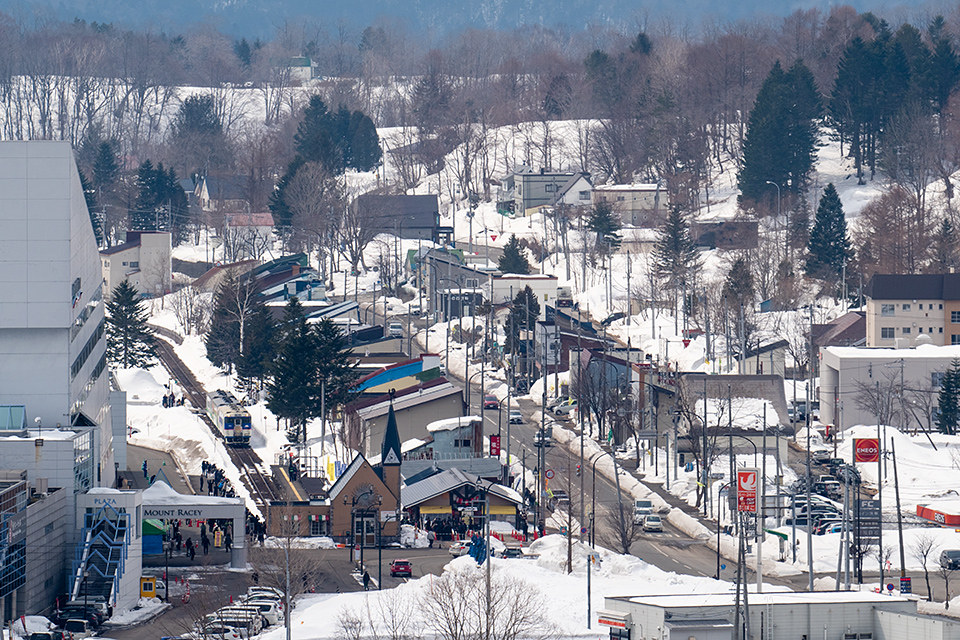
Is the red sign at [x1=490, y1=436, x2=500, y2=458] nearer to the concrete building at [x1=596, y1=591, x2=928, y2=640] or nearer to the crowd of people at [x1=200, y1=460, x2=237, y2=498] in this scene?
the crowd of people at [x1=200, y1=460, x2=237, y2=498]

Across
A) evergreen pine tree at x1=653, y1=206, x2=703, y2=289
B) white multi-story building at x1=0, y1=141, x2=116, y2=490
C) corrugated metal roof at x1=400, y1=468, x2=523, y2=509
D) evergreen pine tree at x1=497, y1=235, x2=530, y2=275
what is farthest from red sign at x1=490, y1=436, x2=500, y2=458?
evergreen pine tree at x1=497, y1=235, x2=530, y2=275

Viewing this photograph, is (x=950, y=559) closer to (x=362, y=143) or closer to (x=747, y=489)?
(x=747, y=489)

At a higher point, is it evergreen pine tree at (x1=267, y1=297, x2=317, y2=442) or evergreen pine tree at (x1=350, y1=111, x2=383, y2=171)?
evergreen pine tree at (x1=350, y1=111, x2=383, y2=171)

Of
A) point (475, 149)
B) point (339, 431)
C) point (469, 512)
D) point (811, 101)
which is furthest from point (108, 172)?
point (469, 512)

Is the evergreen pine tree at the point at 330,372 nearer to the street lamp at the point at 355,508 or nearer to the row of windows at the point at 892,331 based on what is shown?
the street lamp at the point at 355,508

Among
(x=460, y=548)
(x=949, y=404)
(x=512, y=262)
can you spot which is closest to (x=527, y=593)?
(x=460, y=548)

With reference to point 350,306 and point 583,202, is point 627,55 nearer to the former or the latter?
point 583,202

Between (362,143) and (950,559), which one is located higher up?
(362,143)

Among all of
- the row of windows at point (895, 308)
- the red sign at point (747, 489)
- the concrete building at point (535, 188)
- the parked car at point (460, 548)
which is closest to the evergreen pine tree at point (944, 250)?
the row of windows at point (895, 308)
